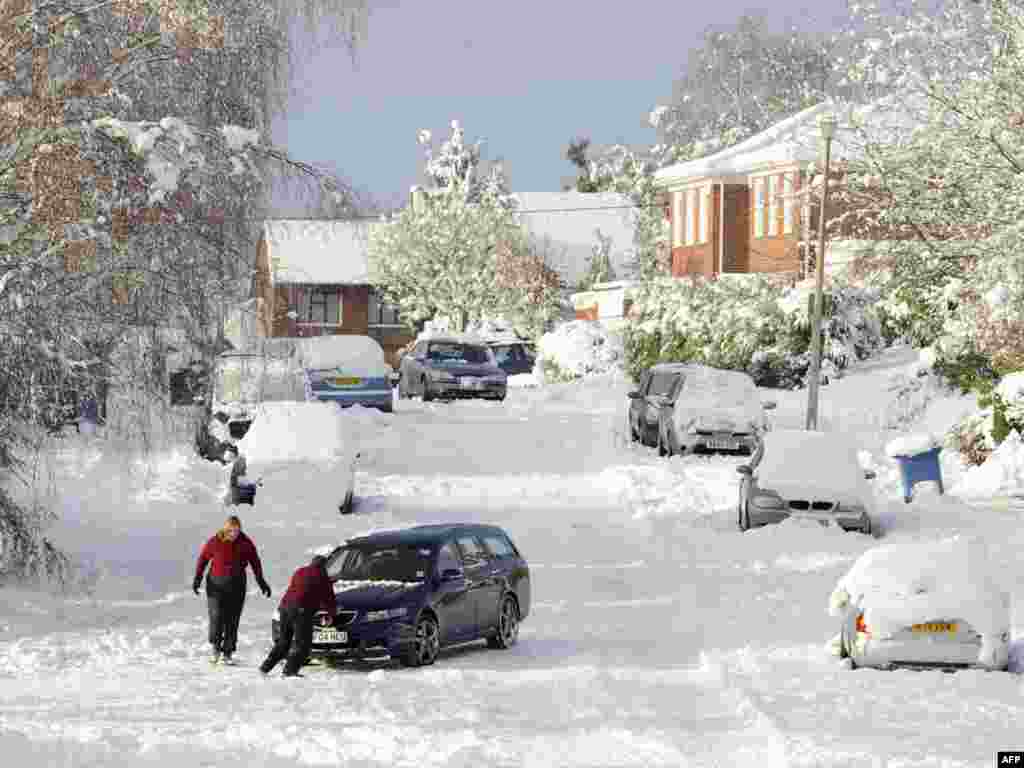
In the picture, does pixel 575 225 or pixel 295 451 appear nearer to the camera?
pixel 295 451

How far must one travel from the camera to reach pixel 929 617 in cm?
1980

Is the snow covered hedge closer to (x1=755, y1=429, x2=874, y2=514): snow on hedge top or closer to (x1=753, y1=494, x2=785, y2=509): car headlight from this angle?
(x1=755, y1=429, x2=874, y2=514): snow on hedge top

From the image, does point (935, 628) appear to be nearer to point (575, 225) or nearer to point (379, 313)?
point (379, 313)

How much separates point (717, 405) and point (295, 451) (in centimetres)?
1009

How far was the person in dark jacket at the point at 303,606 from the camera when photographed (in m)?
20.2

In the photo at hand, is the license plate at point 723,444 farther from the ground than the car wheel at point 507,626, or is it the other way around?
the license plate at point 723,444

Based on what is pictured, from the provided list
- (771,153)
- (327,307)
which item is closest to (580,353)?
(771,153)

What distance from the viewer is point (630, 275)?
10431cm

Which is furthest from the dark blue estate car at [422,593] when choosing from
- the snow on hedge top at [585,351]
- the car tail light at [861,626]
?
the snow on hedge top at [585,351]

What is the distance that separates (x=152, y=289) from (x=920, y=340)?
30475 millimetres

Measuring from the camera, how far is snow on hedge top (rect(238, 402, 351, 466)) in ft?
111

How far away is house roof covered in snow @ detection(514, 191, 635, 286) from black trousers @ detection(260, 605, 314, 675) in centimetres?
8458

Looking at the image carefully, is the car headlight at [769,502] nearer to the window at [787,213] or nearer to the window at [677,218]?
the window at [787,213]

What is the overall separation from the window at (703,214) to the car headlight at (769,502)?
3959 centimetres
